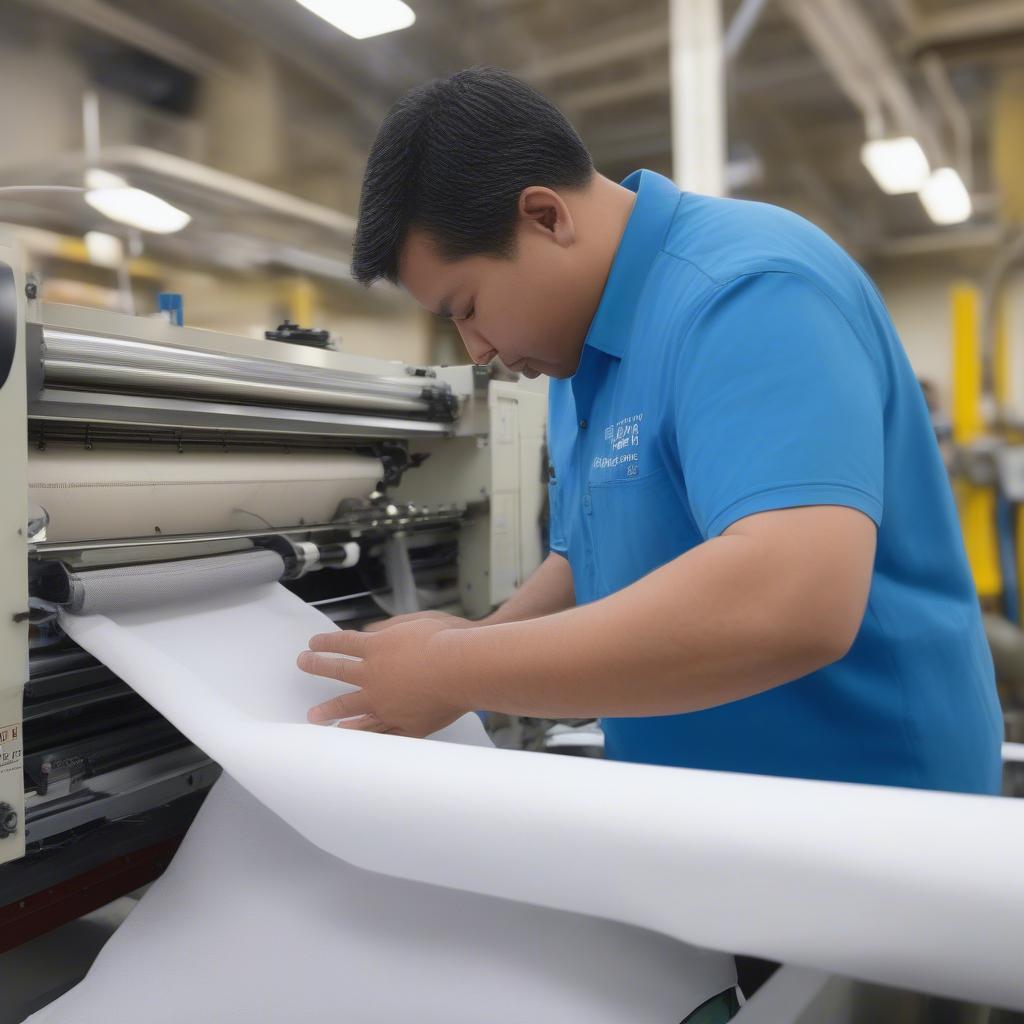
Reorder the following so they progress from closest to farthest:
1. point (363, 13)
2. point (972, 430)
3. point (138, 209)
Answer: point (363, 13)
point (138, 209)
point (972, 430)

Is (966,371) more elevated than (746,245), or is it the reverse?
(966,371)

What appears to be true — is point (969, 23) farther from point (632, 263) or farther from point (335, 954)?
point (335, 954)

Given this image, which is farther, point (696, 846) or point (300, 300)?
point (300, 300)

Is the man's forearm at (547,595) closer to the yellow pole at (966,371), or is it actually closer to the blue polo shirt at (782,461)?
the blue polo shirt at (782,461)

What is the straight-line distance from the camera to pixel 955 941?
0.47 m

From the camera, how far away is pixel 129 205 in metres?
3.43

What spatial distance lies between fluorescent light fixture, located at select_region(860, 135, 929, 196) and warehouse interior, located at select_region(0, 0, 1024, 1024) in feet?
0.08

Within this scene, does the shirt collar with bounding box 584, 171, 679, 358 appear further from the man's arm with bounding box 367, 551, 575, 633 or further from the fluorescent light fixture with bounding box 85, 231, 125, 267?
the fluorescent light fixture with bounding box 85, 231, 125, 267

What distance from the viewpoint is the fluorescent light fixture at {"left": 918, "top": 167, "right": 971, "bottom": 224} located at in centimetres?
535

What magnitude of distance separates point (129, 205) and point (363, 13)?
1309 mm

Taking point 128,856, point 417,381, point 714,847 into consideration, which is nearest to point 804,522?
point 714,847

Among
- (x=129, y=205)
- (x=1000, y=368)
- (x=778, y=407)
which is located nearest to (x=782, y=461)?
(x=778, y=407)

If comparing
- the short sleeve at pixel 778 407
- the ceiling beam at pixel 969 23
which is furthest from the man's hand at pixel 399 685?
the ceiling beam at pixel 969 23

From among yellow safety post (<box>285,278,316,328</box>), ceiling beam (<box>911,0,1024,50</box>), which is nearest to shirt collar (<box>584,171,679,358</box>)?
yellow safety post (<box>285,278,316,328</box>)
